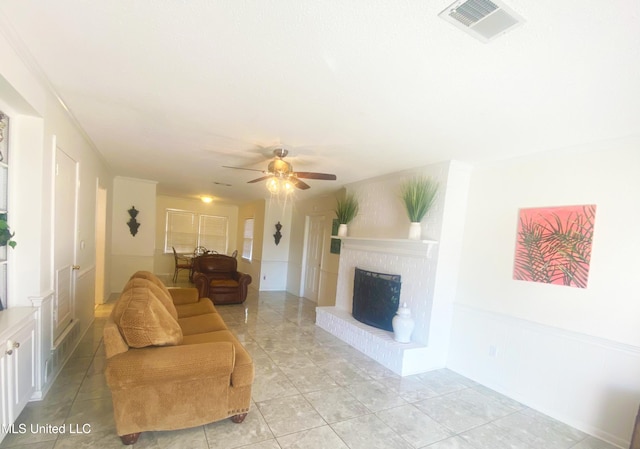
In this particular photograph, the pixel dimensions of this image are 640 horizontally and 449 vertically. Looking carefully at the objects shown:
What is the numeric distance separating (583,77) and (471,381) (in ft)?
9.83

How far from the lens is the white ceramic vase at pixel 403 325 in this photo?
11.0 feet

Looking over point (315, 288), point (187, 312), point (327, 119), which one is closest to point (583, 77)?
point (327, 119)

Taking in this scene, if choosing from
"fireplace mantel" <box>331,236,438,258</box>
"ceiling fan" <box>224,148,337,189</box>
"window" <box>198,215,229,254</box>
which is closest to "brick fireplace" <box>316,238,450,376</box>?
"fireplace mantel" <box>331,236,438,258</box>

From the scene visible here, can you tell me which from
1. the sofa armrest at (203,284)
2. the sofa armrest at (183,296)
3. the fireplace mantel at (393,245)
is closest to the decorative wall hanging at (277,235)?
the sofa armrest at (203,284)

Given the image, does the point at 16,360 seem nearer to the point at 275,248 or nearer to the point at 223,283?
the point at 223,283

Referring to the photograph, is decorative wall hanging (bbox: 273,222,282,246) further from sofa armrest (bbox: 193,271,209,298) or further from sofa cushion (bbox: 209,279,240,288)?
sofa armrest (bbox: 193,271,209,298)

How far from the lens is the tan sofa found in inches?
73.8

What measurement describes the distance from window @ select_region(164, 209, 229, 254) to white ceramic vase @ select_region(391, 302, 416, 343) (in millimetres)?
7272

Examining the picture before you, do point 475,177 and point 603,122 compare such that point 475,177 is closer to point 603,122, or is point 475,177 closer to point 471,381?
point 603,122

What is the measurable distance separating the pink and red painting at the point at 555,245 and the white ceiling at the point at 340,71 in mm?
620

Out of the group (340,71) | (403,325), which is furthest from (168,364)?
(403,325)

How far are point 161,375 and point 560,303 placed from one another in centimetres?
327

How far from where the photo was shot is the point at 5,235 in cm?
193

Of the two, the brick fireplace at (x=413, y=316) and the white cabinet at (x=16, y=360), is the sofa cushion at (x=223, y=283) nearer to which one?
the brick fireplace at (x=413, y=316)
